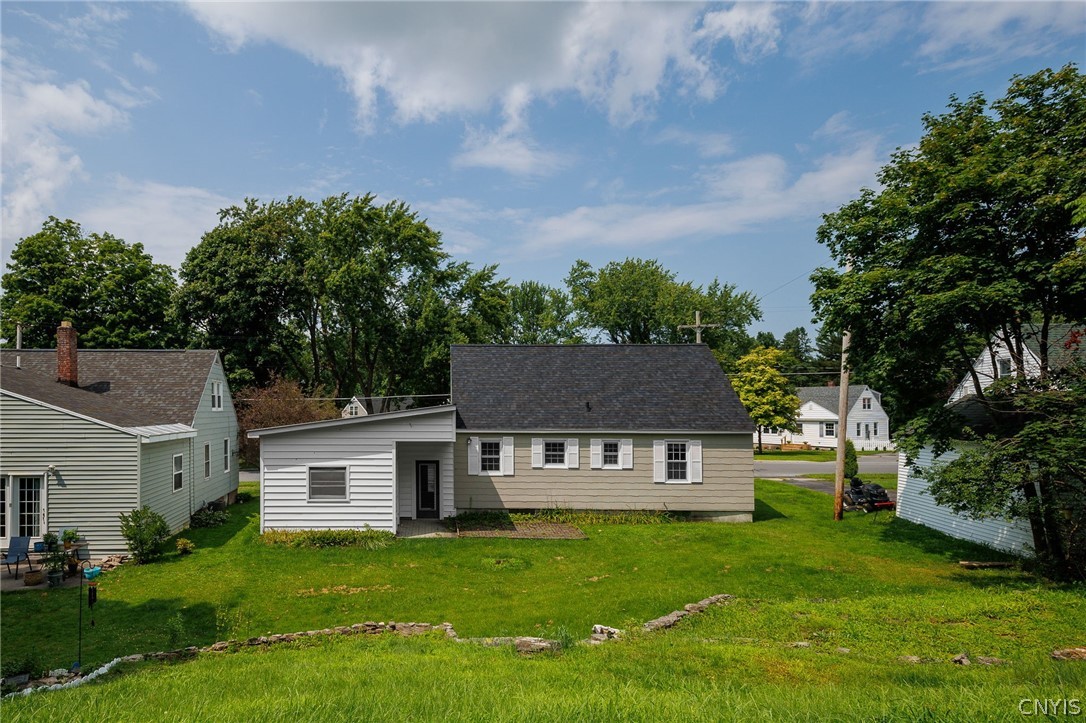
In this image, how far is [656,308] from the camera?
175ft

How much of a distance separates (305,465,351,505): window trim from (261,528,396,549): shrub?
0.87 m

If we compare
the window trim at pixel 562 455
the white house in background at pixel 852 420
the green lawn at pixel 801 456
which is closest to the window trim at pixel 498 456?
the window trim at pixel 562 455

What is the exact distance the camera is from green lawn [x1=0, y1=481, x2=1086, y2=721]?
18.1ft

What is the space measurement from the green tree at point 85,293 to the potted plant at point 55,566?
27.8 meters

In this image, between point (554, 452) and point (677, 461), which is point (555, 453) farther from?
point (677, 461)

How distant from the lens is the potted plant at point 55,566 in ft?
43.6

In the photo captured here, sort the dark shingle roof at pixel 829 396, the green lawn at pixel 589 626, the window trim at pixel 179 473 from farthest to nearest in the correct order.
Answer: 1. the dark shingle roof at pixel 829 396
2. the window trim at pixel 179 473
3. the green lawn at pixel 589 626

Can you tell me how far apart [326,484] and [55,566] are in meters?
6.45

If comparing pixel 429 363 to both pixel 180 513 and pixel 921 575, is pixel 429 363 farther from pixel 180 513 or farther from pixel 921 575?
pixel 921 575

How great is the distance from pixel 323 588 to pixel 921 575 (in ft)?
45.7

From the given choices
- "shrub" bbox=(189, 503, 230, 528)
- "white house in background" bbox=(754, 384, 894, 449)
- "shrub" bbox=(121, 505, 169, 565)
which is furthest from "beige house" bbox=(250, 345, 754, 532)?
"white house in background" bbox=(754, 384, 894, 449)

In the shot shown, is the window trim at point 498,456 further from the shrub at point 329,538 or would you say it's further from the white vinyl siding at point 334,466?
the shrub at point 329,538

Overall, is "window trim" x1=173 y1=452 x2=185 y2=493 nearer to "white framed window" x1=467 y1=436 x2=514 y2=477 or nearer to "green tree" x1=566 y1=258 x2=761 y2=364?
"white framed window" x1=467 y1=436 x2=514 y2=477

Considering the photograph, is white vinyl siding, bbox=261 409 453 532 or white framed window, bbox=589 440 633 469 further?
white framed window, bbox=589 440 633 469
